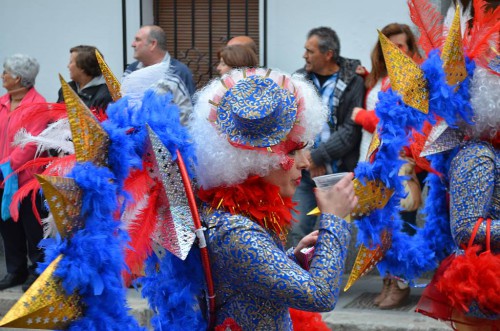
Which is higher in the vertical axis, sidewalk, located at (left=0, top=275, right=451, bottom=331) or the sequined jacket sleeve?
the sequined jacket sleeve

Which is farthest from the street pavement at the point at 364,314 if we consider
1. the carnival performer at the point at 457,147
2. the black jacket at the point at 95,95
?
the carnival performer at the point at 457,147

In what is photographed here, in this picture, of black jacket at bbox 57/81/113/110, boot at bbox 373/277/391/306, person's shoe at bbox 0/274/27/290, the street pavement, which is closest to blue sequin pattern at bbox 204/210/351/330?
the street pavement

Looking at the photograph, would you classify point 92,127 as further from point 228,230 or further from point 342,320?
point 342,320

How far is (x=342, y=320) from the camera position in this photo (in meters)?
5.83

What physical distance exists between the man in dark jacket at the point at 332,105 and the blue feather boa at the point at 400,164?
2407 millimetres

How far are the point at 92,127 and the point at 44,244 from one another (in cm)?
35

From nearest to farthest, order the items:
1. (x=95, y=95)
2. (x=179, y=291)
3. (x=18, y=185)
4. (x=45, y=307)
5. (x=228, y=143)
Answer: (x=45, y=307) < (x=228, y=143) < (x=179, y=291) < (x=95, y=95) < (x=18, y=185)

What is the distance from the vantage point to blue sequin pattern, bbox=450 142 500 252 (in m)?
3.37

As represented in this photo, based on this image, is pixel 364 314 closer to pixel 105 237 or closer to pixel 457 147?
pixel 457 147

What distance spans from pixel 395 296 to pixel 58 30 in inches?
157

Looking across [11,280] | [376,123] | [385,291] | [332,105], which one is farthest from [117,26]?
[385,291]

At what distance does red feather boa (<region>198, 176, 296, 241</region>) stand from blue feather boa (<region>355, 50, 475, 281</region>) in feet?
1.95

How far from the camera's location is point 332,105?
6258 mm

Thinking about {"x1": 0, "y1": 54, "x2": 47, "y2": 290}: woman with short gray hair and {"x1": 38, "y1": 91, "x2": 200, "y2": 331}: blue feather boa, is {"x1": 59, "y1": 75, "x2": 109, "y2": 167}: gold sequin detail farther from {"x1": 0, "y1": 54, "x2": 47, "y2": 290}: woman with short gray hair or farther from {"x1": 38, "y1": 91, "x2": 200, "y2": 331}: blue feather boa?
{"x1": 0, "y1": 54, "x2": 47, "y2": 290}: woman with short gray hair
